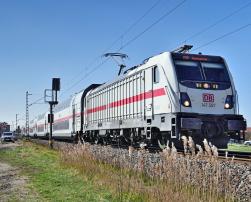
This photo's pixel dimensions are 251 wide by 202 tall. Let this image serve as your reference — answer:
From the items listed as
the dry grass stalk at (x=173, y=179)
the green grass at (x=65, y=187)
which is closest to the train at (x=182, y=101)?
the dry grass stalk at (x=173, y=179)

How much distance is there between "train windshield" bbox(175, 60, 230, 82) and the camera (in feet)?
52.1

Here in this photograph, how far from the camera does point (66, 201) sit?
9844mm

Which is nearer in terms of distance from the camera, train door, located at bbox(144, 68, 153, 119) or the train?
the train

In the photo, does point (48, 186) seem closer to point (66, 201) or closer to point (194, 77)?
point (66, 201)

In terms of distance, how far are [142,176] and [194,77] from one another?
622 centimetres

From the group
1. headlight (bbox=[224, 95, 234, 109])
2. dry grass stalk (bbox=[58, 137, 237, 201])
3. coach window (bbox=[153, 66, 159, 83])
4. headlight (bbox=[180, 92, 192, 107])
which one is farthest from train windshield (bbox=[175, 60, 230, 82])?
dry grass stalk (bbox=[58, 137, 237, 201])

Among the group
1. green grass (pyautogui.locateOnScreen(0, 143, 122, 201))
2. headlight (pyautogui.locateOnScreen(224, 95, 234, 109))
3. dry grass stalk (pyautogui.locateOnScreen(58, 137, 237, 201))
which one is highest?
headlight (pyautogui.locateOnScreen(224, 95, 234, 109))

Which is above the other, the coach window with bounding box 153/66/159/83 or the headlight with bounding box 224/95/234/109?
the coach window with bounding box 153/66/159/83

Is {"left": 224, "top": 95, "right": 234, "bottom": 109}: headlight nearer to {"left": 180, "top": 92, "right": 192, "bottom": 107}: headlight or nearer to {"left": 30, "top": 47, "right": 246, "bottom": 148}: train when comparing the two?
{"left": 30, "top": 47, "right": 246, "bottom": 148}: train

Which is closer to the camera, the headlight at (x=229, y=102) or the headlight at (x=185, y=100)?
the headlight at (x=185, y=100)

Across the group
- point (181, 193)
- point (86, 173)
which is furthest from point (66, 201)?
point (86, 173)

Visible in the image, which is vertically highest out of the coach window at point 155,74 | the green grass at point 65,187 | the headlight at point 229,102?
the coach window at point 155,74

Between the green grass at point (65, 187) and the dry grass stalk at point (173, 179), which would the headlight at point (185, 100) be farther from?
the green grass at point (65, 187)

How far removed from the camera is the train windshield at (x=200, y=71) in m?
15.9
